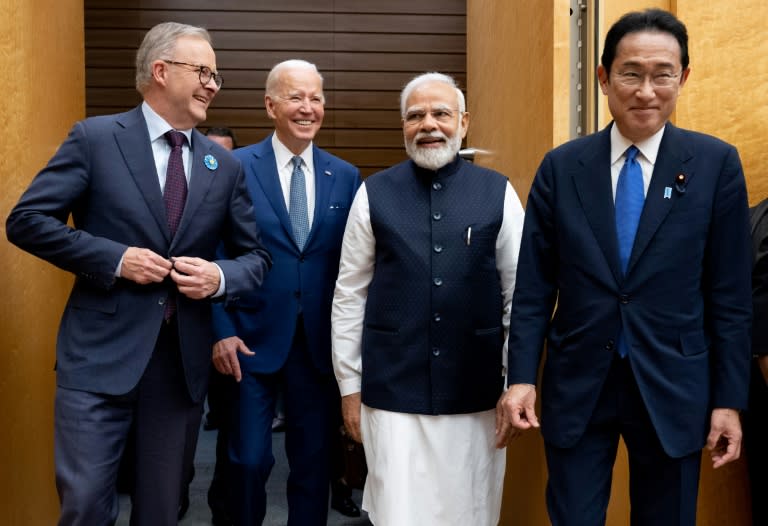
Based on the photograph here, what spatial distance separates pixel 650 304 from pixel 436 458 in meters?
0.85

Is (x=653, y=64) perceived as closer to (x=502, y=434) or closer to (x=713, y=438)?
(x=713, y=438)

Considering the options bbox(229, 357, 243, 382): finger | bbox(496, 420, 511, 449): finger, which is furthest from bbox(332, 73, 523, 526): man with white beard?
bbox(229, 357, 243, 382): finger

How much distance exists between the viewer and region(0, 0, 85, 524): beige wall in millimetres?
2592

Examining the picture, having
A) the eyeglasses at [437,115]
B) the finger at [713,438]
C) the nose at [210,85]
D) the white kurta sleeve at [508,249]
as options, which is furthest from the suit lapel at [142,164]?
the finger at [713,438]

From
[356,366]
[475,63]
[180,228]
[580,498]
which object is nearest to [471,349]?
[356,366]

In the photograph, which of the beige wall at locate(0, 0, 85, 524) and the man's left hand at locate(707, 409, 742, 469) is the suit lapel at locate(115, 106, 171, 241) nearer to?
the beige wall at locate(0, 0, 85, 524)

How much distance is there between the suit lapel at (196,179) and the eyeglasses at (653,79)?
3.71 feet

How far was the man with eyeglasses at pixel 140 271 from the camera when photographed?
82.8 inches

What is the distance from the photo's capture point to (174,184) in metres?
2.26

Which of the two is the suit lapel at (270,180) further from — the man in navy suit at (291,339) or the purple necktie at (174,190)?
the purple necktie at (174,190)

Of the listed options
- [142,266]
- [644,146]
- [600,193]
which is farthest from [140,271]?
[644,146]

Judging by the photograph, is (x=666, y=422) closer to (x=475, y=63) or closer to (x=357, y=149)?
A: (x=475, y=63)

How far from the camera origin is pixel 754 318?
2.04 m

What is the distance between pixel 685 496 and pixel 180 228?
54.6 inches
